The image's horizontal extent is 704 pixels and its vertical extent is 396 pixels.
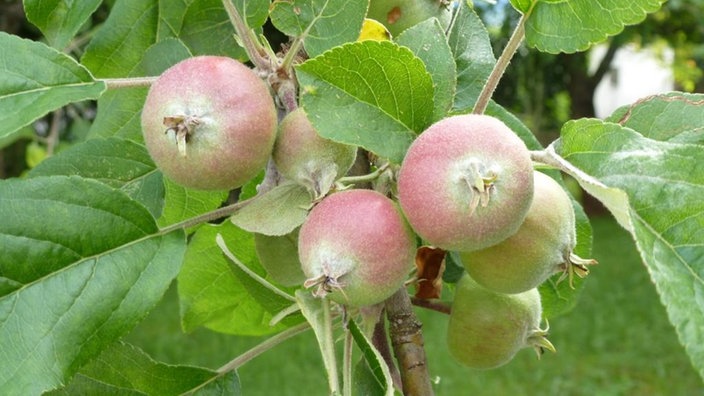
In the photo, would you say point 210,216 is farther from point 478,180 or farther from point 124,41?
point 124,41

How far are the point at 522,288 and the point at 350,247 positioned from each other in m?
0.22

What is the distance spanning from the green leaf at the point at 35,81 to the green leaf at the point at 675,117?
633 millimetres

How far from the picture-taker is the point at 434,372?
507 centimetres

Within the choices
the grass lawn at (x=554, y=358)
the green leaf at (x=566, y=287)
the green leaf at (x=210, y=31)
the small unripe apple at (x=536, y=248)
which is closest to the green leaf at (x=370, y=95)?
the small unripe apple at (x=536, y=248)

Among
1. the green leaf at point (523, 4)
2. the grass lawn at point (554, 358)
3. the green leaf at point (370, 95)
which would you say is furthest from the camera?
the grass lawn at point (554, 358)

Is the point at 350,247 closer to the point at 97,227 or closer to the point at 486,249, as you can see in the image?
the point at 486,249

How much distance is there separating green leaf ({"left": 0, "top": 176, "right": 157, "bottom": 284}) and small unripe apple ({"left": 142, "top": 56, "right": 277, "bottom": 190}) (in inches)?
5.4

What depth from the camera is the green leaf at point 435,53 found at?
95 centimetres

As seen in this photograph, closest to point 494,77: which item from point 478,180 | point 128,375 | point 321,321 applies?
point 478,180

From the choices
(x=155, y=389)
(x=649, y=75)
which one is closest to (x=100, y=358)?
(x=155, y=389)

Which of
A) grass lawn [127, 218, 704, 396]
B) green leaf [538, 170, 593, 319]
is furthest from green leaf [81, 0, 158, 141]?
grass lawn [127, 218, 704, 396]

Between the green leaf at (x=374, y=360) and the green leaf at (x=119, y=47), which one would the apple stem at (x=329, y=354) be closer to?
the green leaf at (x=374, y=360)

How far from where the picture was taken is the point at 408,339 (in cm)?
101

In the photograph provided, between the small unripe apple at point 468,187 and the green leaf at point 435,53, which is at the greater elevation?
the green leaf at point 435,53
